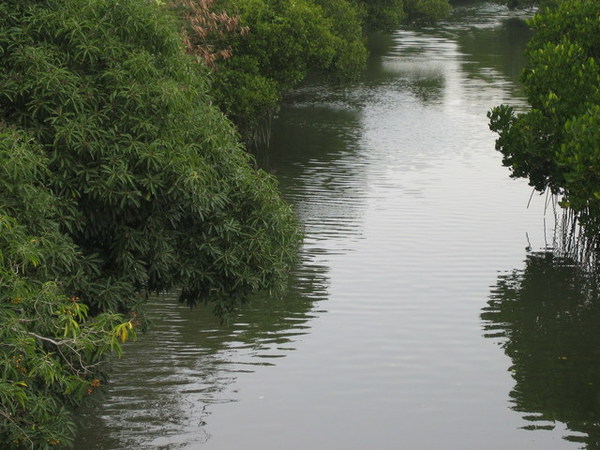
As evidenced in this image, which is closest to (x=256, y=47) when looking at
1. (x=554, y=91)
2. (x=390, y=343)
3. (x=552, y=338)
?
(x=554, y=91)

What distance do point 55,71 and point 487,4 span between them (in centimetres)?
11857

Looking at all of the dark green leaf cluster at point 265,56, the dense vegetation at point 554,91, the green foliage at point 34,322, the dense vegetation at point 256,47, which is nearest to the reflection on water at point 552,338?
the dense vegetation at point 554,91

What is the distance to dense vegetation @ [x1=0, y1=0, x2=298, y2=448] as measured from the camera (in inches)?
439

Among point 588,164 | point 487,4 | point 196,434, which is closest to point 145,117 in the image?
point 196,434

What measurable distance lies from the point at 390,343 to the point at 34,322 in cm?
1015

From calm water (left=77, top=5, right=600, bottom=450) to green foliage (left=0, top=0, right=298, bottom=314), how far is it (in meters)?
2.65

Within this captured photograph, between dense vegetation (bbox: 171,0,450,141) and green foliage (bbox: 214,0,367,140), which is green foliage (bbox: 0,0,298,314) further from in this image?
green foliage (bbox: 214,0,367,140)

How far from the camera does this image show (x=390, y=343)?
18391mm

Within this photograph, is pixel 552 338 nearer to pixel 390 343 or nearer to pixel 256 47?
pixel 390 343

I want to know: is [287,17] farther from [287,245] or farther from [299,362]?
[287,245]

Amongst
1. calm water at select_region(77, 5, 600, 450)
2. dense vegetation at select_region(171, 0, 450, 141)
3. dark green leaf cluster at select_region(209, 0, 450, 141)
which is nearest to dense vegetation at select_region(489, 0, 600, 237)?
calm water at select_region(77, 5, 600, 450)

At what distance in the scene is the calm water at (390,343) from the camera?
14.7 meters

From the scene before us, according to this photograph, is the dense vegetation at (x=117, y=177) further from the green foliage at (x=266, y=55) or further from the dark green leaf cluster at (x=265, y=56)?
the dark green leaf cluster at (x=265, y=56)

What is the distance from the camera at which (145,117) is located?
12.1 metres
